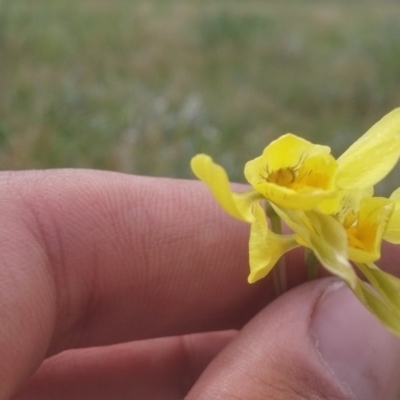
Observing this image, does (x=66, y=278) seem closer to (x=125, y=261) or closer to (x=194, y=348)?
(x=125, y=261)

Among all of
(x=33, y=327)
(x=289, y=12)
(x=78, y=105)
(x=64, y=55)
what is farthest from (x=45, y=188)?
(x=289, y=12)

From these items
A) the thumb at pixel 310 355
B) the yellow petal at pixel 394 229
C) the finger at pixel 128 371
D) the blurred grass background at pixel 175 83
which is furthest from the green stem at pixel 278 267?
the blurred grass background at pixel 175 83

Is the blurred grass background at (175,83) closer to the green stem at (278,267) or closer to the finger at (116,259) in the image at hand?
the finger at (116,259)

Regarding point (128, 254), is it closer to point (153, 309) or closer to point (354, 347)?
point (153, 309)

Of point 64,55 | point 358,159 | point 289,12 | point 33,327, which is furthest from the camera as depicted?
point 289,12

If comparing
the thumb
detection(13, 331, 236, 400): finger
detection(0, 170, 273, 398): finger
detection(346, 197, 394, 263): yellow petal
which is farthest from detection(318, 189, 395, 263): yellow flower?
detection(13, 331, 236, 400): finger

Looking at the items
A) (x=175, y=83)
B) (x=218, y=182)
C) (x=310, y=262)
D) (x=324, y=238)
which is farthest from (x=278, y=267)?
(x=175, y=83)
